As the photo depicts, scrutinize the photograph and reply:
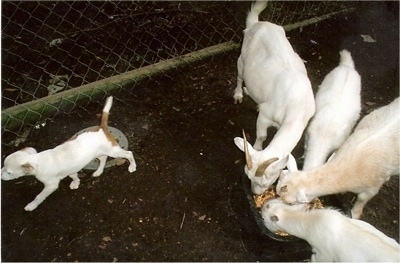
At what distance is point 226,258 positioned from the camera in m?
4.92

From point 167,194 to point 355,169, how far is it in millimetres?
2117

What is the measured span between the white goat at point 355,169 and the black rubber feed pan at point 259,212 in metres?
0.24

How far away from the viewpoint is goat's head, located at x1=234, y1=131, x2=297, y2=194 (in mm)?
4309

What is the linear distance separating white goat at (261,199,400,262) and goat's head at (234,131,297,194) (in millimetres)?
218

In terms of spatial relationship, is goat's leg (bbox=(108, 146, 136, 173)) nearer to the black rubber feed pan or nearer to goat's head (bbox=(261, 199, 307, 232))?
the black rubber feed pan

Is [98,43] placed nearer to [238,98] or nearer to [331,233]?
[238,98]

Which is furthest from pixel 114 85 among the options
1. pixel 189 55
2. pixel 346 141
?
pixel 346 141

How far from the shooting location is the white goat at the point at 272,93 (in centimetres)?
450

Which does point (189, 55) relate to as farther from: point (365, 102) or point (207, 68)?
point (365, 102)

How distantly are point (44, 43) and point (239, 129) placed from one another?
317cm

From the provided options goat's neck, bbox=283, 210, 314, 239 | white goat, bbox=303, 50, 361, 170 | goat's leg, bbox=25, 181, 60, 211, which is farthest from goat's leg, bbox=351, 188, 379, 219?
goat's leg, bbox=25, 181, 60, 211

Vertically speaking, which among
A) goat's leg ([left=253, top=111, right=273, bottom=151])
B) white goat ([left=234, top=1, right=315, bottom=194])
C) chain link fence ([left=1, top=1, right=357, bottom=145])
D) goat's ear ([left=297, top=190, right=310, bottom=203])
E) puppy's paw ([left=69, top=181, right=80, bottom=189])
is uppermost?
white goat ([left=234, top=1, right=315, bottom=194])

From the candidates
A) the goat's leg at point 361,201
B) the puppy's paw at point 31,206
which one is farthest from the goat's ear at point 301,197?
the puppy's paw at point 31,206

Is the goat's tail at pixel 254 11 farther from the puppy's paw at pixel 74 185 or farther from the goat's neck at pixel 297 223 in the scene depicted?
the puppy's paw at pixel 74 185
